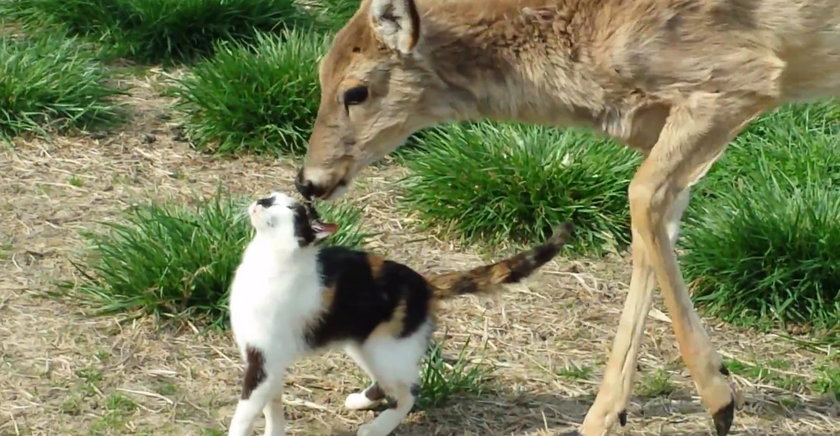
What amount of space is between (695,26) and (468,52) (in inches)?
36.2

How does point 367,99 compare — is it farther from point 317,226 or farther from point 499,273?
point 317,226

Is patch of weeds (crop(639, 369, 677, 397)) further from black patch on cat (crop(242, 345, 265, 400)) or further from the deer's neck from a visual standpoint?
black patch on cat (crop(242, 345, 265, 400))

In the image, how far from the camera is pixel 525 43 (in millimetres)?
5785

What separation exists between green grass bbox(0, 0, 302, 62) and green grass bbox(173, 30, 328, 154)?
3.11ft

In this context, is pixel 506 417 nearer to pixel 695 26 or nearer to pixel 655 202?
pixel 655 202

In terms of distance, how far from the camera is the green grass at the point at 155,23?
8.91 m

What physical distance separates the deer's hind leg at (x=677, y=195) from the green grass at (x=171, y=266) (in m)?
1.53

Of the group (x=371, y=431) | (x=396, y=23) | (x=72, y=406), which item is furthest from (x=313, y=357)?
(x=396, y=23)

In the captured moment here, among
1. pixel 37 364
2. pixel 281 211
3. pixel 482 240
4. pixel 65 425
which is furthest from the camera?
pixel 482 240

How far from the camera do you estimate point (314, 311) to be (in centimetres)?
498

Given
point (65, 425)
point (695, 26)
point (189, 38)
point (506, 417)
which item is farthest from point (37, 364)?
point (189, 38)

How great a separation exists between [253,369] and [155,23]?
4.38 m

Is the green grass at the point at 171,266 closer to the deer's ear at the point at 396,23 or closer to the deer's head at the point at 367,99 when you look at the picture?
the deer's head at the point at 367,99

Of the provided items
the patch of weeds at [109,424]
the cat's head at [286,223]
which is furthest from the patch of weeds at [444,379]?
the patch of weeds at [109,424]
